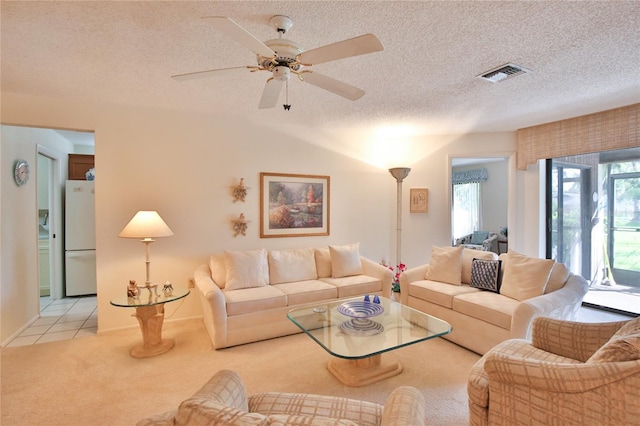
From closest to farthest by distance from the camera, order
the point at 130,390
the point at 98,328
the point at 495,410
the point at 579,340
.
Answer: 1. the point at 495,410
2. the point at 579,340
3. the point at 130,390
4. the point at 98,328

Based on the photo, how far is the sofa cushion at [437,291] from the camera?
3.14 m

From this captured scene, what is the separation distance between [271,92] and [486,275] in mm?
2813

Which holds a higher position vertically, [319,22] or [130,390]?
[319,22]

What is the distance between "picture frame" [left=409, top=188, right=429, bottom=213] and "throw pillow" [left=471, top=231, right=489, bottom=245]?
318cm

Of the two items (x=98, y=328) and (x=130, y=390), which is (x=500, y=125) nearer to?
(x=130, y=390)

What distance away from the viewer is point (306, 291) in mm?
3379

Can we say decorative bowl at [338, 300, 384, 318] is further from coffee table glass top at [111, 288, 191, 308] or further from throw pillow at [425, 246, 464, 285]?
coffee table glass top at [111, 288, 191, 308]

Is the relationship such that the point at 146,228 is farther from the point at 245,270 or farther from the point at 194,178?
the point at 245,270

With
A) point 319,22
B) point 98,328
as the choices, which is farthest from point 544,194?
point 98,328

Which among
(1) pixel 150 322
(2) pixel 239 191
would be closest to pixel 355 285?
(2) pixel 239 191

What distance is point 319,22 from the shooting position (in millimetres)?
1881

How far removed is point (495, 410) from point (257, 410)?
3.96 feet

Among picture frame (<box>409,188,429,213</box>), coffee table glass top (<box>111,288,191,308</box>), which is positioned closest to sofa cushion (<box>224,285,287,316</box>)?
coffee table glass top (<box>111,288,191,308</box>)

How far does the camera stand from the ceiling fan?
149 centimetres
